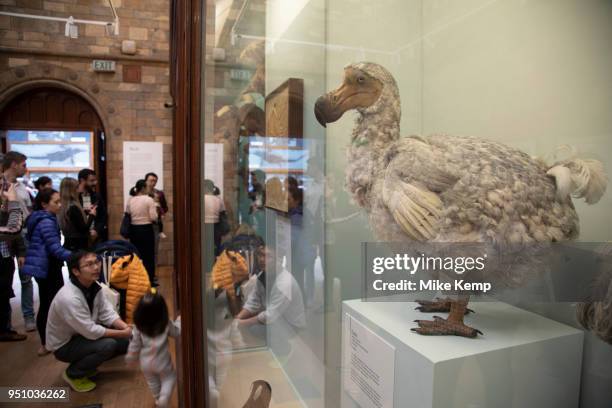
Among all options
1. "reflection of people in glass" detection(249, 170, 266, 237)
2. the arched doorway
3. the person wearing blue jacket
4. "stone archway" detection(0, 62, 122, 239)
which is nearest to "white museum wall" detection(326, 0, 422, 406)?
"reflection of people in glass" detection(249, 170, 266, 237)

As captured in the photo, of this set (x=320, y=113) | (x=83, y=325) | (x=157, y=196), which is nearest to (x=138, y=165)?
(x=157, y=196)

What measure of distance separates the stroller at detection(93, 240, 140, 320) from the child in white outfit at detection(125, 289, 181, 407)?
0.30m

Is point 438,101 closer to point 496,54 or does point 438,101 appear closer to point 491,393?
point 496,54

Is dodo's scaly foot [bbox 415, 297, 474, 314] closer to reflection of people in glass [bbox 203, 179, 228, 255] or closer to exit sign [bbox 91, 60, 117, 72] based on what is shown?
reflection of people in glass [bbox 203, 179, 228, 255]

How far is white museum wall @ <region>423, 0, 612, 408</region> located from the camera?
0.52 meters

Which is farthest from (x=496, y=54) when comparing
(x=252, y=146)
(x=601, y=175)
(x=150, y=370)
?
(x=150, y=370)

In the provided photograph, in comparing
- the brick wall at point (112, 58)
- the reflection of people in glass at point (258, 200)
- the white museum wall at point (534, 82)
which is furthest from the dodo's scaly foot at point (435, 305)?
the brick wall at point (112, 58)

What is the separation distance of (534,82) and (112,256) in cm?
264

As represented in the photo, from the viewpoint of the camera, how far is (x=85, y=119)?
15.3ft

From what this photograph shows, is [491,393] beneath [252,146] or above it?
beneath

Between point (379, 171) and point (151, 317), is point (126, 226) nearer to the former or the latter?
point (151, 317)

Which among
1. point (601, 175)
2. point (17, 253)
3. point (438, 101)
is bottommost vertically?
point (17, 253)

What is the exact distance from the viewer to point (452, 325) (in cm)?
71

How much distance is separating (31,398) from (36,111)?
2.90 metres
